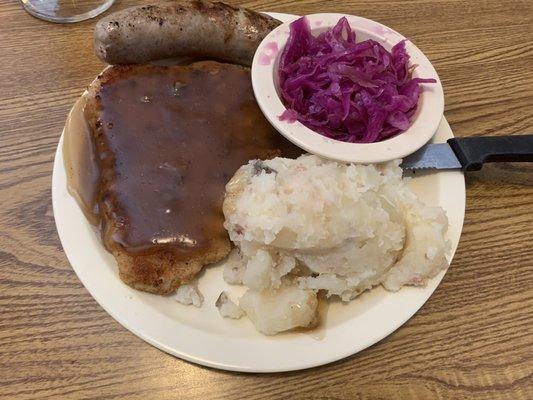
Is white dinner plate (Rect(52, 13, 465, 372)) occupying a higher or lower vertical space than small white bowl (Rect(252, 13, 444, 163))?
lower

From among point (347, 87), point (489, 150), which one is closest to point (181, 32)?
point (347, 87)

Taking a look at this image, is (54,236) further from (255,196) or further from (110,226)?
A: (255,196)

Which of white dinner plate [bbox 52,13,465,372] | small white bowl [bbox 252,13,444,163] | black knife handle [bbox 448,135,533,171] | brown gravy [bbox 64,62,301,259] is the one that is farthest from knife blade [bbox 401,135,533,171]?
brown gravy [bbox 64,62,301,259]

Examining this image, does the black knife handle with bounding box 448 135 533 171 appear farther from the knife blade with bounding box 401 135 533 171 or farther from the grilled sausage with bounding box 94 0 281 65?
the grilled sausage with bounding box 94 0 281 65

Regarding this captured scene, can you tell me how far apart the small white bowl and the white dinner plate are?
1.16 ft

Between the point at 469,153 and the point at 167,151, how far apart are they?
1080 mm

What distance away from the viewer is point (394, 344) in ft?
5.61

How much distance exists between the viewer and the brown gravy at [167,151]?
1.68 meters

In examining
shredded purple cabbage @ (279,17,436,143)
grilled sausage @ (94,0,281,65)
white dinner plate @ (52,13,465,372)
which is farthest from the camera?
grilled sausage @ (94,0,281,65)

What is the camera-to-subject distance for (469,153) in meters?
1.90

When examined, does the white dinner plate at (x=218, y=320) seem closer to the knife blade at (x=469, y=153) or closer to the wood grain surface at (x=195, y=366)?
the wood grain surface at (x=195, y=366)

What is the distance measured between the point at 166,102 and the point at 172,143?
19cm

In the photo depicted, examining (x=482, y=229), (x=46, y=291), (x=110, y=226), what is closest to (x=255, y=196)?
(x=110, y=226)

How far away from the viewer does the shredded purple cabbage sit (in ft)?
6.13
